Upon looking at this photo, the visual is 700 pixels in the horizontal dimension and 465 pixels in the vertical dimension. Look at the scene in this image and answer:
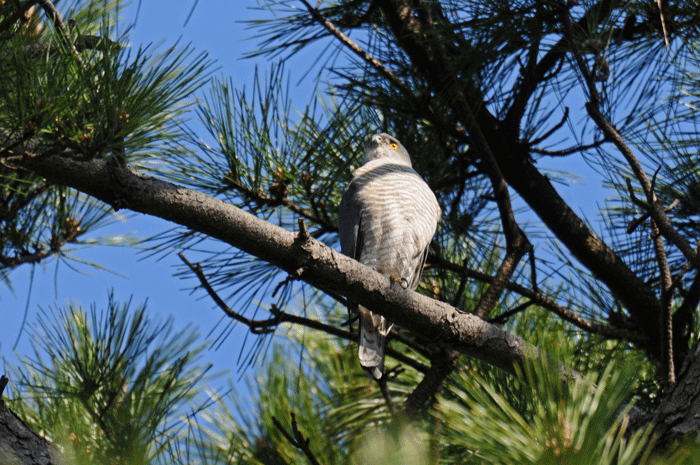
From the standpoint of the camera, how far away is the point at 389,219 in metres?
3.06

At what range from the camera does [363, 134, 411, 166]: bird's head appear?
10.9 feet

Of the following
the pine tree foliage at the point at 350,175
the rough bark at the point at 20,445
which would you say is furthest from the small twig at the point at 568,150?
the rough bark at the point at 20,445

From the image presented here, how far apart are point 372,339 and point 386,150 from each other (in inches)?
48.1

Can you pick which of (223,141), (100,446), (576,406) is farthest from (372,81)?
A: (576,406)

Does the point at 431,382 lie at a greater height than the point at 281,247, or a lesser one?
lesser

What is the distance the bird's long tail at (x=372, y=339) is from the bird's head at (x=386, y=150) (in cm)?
100

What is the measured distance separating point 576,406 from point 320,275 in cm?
90

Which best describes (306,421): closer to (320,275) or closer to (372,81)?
(320,275)

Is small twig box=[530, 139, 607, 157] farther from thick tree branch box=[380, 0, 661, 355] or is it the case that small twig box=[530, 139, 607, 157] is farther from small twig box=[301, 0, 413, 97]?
small twig box=[301, 0, 413, 97]

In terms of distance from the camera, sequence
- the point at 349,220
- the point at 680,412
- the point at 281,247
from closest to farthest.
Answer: the point at 680,412
the point at 281,247
the point at 349,220

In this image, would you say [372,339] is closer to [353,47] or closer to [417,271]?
[417,271]

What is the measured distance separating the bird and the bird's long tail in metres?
0.21

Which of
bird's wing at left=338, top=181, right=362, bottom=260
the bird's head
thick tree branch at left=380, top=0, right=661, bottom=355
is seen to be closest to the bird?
bird's wing at left=338, top=181, right=362, bottom=260

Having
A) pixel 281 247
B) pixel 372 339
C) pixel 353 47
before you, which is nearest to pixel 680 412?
pixel 281 247
